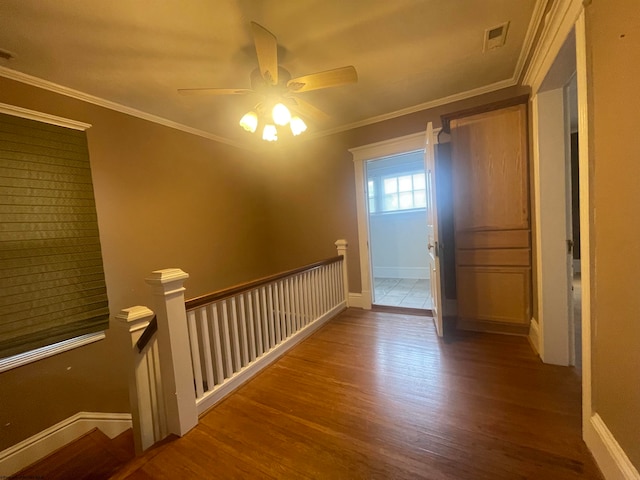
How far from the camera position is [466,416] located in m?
1.50

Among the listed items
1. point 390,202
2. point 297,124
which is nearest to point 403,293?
point 390,202

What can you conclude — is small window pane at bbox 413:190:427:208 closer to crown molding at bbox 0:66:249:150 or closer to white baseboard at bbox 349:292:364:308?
white baseboard at bbox 349:292:364:308

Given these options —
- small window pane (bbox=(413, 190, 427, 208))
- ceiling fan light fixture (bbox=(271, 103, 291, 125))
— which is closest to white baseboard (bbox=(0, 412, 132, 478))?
ceiling fan light fixture (bbox=(271, 103, 291, 125))

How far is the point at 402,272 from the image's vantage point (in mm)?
5371

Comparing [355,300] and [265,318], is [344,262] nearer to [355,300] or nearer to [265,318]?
[355,300]

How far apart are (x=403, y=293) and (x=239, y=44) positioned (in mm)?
3820

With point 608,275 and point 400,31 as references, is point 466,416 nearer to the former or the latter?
point 608,275

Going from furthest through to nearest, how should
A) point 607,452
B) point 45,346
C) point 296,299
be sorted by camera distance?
1. point 296,299
2. point 45,346
3. point 607,452

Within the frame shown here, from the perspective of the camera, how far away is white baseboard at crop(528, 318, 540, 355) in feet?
6.87

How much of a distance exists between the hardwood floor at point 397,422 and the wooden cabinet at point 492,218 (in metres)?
0.37

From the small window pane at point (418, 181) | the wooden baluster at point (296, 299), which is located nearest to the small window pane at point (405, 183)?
the small window pane at point (418, 181)

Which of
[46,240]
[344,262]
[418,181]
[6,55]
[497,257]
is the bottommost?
[344,262]

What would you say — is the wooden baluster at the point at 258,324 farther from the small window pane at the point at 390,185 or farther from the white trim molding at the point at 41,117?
the small window pane at the point at 390,185

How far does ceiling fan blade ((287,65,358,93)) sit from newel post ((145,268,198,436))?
1.44 metres
